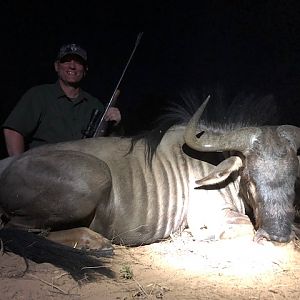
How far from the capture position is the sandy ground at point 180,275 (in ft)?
10.8

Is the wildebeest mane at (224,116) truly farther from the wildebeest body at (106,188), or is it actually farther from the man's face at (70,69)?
the man's face at (70,69)

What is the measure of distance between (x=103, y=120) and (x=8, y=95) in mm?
4861

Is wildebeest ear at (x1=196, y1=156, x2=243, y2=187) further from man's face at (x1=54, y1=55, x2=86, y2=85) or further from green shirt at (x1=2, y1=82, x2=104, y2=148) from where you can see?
man's face at (x1=54, y1=55, x2=86, y2=85)

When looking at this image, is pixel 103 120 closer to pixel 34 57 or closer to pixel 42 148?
pixel 42 148

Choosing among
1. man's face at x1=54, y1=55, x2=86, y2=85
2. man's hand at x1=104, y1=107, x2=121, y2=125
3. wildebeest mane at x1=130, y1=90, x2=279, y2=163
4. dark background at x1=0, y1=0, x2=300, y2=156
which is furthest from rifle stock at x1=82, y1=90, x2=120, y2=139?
dark background at x1=0, y1=0, x2=300, y2=156

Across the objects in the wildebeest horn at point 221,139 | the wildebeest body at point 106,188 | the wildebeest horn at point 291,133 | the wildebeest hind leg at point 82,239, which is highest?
the wildebeest horn at point 291,133

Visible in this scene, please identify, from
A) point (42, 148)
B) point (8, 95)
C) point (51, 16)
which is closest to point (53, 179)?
point (42, 148)

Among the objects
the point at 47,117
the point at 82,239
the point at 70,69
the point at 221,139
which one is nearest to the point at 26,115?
the point at 47,117

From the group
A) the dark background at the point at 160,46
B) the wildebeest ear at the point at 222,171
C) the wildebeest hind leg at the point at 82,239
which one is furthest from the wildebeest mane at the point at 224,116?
the dark background at the point at 160,46

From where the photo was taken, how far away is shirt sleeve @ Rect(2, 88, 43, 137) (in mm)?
5980

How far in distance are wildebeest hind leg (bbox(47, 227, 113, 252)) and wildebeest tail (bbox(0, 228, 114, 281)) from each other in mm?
158

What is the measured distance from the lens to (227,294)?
3.33m

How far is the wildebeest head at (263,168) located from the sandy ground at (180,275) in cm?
25

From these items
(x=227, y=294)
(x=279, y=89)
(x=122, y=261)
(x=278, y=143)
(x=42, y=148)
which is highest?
(x=279, y=89)
